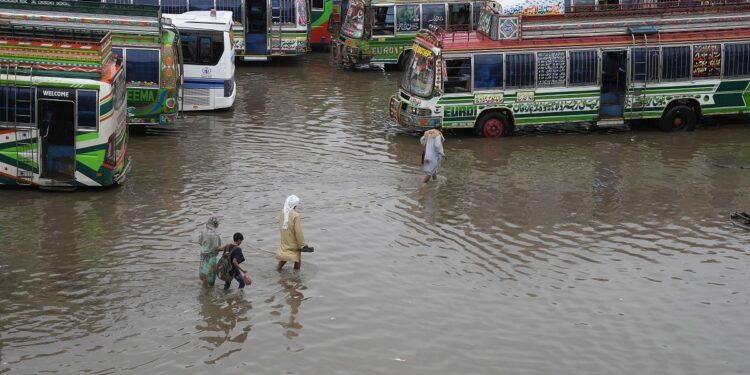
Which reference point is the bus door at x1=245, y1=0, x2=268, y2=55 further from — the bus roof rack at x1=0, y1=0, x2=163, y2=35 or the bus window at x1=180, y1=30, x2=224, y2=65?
the bus roof rack at x1=0, y1=0, x2=163, y2=35

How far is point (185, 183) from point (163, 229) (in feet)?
9.09

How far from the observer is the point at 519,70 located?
72.3 feet

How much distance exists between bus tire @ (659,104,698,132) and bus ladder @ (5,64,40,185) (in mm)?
13370

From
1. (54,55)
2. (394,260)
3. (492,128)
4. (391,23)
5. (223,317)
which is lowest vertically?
(223,317)

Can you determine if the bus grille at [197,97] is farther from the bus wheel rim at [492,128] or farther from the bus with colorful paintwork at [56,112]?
the bus with colorful paintwork at [56,112]

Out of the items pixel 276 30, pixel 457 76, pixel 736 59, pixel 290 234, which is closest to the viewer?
pixel 290 234

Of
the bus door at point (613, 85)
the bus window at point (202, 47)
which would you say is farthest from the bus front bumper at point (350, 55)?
the bus door at point (613, 85)

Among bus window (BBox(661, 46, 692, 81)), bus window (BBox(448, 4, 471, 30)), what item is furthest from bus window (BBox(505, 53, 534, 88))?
bus window (BBox(448, 4, 471, 30))

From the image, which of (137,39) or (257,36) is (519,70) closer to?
(137,39)

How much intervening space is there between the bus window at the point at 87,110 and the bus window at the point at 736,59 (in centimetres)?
1360

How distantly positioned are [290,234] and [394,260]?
5.71ft

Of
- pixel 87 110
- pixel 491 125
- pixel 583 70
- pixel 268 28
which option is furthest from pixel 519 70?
pixel 268 28

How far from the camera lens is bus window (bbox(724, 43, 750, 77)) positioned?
22.9 metres

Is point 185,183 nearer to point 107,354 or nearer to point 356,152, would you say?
point 356,152
